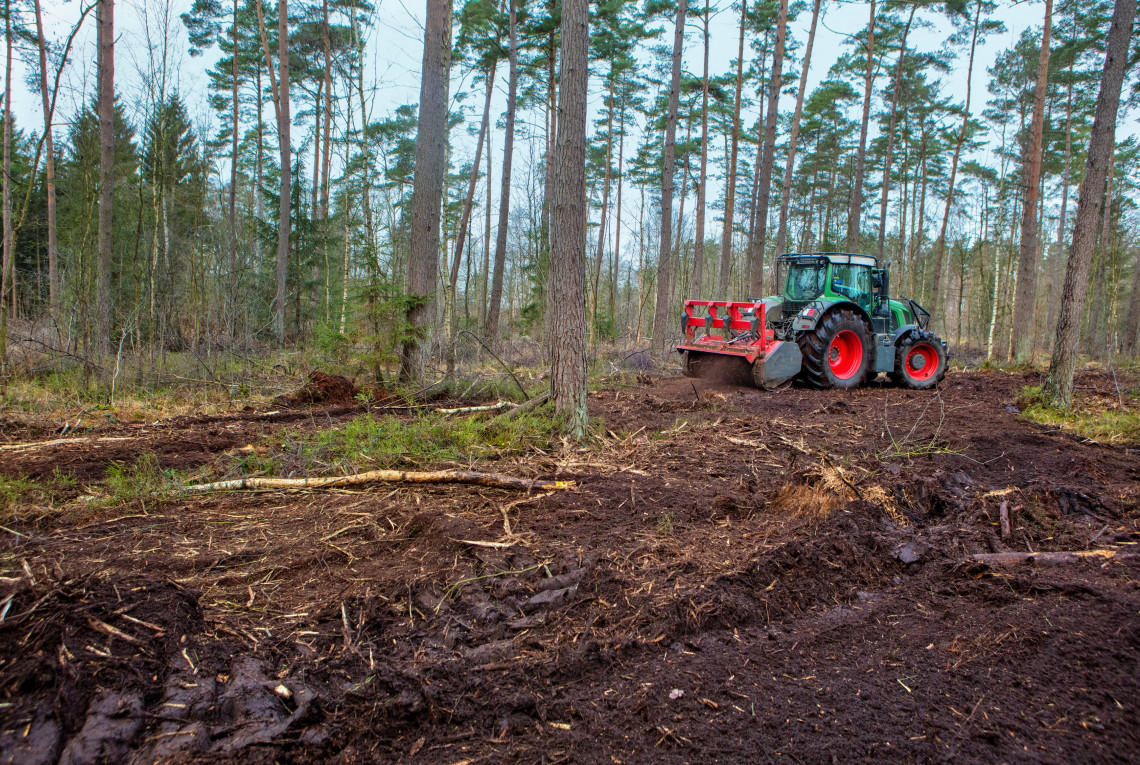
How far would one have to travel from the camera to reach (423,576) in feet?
9.95

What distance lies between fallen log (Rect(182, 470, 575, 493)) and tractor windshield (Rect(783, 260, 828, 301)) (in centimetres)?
780

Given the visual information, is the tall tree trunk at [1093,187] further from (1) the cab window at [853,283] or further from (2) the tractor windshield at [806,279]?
(2) the tractor windshield at [806,279]

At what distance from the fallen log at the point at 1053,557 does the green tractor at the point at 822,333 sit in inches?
246

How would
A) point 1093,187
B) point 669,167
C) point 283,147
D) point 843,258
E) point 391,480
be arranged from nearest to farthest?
point 391,480 → point 1093,187 → point 843,258 → point 669,167 → point 283,147

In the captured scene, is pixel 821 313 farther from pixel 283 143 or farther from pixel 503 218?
pixel 283 143

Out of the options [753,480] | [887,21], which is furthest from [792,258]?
[887,21]

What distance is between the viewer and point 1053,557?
3.33 metres

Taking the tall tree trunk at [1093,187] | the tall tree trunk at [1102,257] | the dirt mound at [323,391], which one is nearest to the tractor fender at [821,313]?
the tall tree trunk at [1093,187]

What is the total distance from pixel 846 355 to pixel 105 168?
13.1 m

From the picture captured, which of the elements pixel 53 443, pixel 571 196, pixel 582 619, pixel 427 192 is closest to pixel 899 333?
pixel 571 196

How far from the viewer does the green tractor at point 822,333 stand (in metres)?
9.83

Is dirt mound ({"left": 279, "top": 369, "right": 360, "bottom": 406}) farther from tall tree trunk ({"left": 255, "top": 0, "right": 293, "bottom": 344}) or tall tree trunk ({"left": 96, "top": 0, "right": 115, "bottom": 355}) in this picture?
tall tree trunk ({"left": 255, "top": 0, "right": 293, "bottom": 344})

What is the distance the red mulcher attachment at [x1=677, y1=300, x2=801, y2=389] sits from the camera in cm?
959

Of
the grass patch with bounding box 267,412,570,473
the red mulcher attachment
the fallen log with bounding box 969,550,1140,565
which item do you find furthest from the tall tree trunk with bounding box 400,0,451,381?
the fallen log with bounding box 969,550,1140,565
